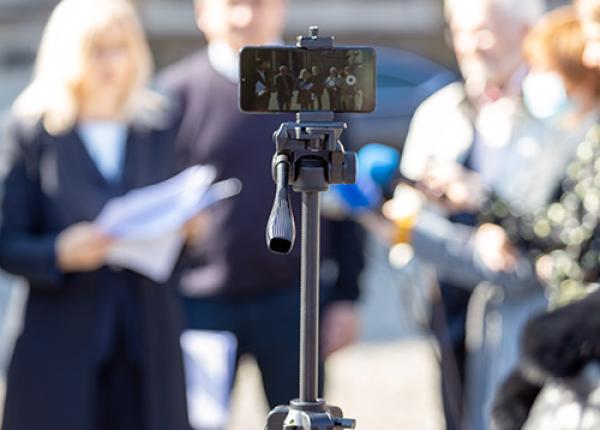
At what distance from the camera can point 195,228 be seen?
4148mm

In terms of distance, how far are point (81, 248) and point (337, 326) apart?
37.2 inches

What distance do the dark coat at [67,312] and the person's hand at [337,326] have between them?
60 cm

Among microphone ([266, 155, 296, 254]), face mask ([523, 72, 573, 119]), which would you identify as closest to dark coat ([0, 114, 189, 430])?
face mask ([523, 72, 573, 119])

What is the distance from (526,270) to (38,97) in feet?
4.71

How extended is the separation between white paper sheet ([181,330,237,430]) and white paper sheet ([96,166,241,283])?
34 cm

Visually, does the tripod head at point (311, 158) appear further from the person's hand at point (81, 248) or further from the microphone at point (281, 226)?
the person's hand at point (81, 248)

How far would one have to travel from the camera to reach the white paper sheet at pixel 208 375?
4.28 meters

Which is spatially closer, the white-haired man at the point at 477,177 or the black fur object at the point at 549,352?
the black fur object at the point at 549,352

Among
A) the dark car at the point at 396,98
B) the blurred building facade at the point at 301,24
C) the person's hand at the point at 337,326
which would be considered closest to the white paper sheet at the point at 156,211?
the person's hand at the point at 337,326

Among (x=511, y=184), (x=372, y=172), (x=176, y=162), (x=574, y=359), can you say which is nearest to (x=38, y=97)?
(x=176, y=162)

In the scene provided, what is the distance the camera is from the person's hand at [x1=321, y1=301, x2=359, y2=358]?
4.56 m

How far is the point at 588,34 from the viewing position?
3574 mm

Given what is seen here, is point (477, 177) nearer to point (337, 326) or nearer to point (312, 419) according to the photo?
point (337, 326)

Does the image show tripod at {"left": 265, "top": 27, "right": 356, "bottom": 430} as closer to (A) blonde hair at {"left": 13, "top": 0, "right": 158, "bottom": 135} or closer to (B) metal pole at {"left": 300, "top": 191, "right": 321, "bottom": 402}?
(B) metal pole at {"left": 300, "top": 191, "right": 321, "bottom": 402}
